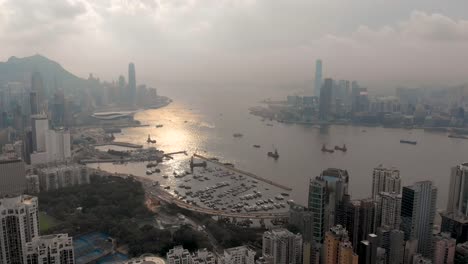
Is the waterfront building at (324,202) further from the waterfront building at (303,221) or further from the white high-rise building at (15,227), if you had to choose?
the white high-rise building at (15,227)

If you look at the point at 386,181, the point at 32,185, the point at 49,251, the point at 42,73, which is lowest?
the point at 32,185

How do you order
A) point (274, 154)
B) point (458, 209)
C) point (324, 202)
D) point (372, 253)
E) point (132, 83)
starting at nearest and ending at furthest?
point (372, 253) → point (324, 202) → point (458, 209) → point (274, 154) → point (132, 83)

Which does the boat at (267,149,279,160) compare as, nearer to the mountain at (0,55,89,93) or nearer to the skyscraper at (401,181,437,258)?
the skyscraper at (401,181,437,258)

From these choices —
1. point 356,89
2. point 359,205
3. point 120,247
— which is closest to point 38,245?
point 120,247

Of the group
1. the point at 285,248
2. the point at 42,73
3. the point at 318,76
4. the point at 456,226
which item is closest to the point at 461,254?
the point at 456,226

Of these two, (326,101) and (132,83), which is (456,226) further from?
(132,83)

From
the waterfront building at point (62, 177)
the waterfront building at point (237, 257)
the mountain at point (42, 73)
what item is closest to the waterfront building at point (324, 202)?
the waterfront building at point (237, 257)
